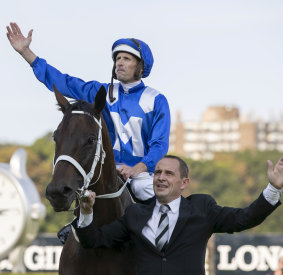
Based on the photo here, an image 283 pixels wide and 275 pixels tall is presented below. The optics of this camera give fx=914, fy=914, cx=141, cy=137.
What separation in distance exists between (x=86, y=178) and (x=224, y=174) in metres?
79.1

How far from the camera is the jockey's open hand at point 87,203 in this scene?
5.50m

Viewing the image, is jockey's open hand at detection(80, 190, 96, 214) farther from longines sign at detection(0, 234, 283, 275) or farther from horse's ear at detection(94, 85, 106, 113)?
longines sign at detection(0, 234, 283, 275)

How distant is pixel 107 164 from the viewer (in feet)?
19.4

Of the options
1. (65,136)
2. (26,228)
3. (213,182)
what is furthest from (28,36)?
(213,182)

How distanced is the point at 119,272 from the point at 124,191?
2.05 ft

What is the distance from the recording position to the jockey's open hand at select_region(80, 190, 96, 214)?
5504 millimetres

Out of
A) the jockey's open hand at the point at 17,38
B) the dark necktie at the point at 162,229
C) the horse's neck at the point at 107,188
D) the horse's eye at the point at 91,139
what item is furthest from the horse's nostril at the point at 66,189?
the jockey's open hand at the point at 17,38

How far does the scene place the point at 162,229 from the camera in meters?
5.70

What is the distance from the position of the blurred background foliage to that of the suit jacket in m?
59.5

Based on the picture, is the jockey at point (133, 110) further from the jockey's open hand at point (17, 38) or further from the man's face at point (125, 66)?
the jockey's open hand at point (17, 38)

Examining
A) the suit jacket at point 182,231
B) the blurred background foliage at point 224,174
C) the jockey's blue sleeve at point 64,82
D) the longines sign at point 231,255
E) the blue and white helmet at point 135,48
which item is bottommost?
the blurred background foliage at point 224,174

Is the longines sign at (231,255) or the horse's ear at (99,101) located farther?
the longines sign at (231,255)

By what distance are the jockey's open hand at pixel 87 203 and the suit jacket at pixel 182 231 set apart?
0.11 meters

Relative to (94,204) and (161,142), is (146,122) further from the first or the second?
(94,204)
